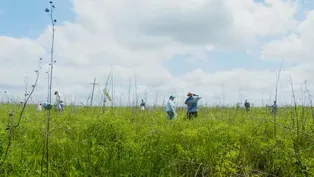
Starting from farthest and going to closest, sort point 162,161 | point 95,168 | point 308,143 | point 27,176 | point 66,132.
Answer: point 66,132 < point 308,143 < point 162,161 < point 95,168 < point 27,176

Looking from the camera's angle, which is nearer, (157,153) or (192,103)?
(157,153)

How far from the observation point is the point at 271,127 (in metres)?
6.00

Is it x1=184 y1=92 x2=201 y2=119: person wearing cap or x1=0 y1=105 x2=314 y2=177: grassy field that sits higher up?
x1=184 y1=92 x2=201 y2=119: person wearing cap

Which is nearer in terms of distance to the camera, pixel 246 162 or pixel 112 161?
pixel 112 161

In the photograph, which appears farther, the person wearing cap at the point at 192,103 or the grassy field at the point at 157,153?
the person wearing cap at the point at 192,103

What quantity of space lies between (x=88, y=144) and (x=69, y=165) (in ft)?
1.72

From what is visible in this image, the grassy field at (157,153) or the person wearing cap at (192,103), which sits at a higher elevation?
the person wearing cap at (192,103)

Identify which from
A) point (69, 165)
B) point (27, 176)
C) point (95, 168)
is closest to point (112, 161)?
point (95, 168)

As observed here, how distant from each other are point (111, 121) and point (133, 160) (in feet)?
3.87

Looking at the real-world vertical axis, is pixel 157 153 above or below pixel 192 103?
below

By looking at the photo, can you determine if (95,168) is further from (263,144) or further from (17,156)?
(263,144)

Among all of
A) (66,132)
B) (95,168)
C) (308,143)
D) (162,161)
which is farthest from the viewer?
(66,132)

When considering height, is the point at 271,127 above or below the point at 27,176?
above

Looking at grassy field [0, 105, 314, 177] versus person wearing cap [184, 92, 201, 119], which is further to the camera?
person wearing cap [184, 92, 201, 119]
